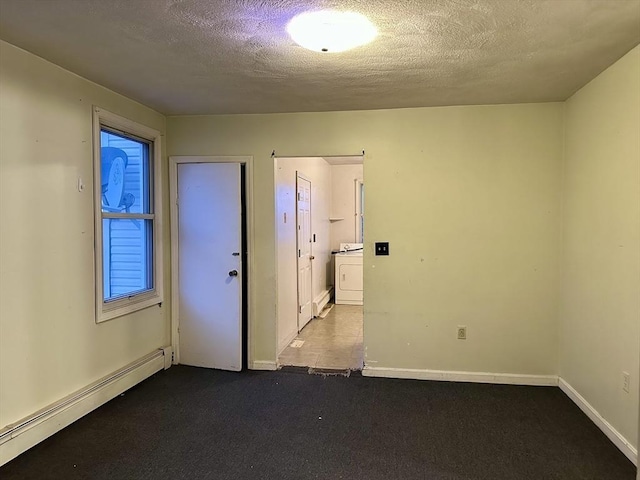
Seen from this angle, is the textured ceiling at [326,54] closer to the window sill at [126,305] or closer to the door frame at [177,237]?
the door frame at [177,237]

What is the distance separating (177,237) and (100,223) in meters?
0.91

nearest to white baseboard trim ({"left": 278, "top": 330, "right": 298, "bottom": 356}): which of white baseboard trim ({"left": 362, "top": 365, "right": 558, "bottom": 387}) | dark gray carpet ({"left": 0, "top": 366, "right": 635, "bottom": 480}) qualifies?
dark gray carpet ({"left": 0, "top": 366, "right": 635, "bottom": 480})

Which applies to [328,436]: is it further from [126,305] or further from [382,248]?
[126,305]

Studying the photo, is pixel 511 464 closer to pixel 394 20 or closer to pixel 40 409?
pixel 394 20

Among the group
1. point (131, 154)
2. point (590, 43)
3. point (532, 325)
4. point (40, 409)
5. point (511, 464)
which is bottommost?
point (511, 464)

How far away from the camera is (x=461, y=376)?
3594 mm

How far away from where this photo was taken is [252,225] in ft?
12.6

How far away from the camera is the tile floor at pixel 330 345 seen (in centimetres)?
402

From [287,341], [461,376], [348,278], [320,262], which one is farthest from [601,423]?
[348,278]

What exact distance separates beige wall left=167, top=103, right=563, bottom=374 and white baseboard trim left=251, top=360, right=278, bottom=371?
0.86 meters

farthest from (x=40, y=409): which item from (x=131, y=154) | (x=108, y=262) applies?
(x=131, y=154)

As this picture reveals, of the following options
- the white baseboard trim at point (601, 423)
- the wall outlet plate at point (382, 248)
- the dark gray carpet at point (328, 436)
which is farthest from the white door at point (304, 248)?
the white baseboard trim at point (601, 423)

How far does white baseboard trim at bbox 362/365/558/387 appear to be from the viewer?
3.48 metres

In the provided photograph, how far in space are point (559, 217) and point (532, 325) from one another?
35.4 inches
